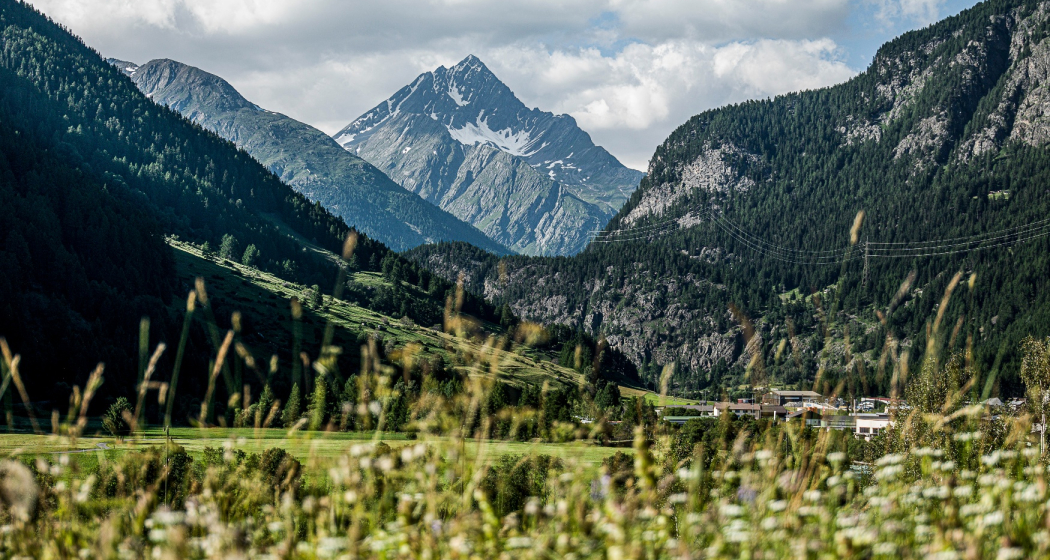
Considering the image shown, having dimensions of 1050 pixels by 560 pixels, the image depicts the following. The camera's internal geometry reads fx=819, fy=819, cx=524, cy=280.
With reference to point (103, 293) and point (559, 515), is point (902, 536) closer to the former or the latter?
point (559, 515)

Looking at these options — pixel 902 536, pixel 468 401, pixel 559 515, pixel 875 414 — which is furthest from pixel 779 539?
pixel 875 414

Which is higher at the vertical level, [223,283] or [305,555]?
[223,283]

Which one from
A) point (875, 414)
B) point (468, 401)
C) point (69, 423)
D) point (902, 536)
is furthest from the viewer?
point (875, 414)

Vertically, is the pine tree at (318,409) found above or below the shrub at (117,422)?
above

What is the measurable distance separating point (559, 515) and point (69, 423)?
4102 millimetres

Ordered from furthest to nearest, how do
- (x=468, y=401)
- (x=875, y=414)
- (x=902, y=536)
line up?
1. (x=875, y=414)
2. (x=468, y=401)
3. (x=902, y=536)

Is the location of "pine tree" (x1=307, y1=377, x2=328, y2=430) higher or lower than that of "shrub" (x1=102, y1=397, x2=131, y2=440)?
higher

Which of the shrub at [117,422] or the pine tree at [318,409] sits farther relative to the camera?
the shrub at [117,422]

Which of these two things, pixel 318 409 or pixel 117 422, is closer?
pixel 318 409

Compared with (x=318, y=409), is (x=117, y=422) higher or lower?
lower

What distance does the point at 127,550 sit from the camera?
207 inches

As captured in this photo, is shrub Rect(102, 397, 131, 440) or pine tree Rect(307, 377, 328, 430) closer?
pine tree Rect(307, 377, 328, 430)

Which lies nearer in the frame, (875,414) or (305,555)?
(305,555)

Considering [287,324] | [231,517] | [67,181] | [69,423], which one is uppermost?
[67,181]
